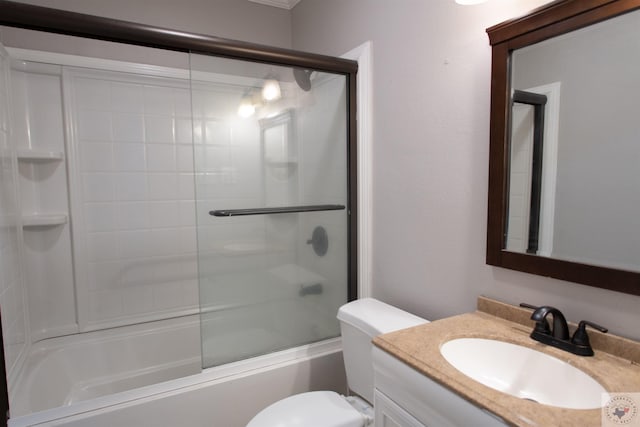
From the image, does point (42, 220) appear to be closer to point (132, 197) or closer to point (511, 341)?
point (132, 197)

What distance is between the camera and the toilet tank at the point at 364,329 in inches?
53.4

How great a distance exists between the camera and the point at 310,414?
4.41 ft

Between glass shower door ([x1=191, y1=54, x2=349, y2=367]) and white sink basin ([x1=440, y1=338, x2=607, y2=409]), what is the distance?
102 centimetres

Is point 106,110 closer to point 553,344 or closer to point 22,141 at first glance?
point 22,141

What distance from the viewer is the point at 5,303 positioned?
5.09ft

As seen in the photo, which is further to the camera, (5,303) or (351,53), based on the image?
(351,53)

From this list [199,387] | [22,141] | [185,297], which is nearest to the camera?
[199,387]

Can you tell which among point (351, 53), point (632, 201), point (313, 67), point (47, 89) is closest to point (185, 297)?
point (47, 89)

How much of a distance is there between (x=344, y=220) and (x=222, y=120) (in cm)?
86

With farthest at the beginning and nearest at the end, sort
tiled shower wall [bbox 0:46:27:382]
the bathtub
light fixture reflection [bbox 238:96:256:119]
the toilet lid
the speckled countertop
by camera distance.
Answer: light fixture reflection [bbox 238:96:256:119], tiled shower wall [bbox 0:46:27:382], the bathtub, the toilet lid, the speckled countertop

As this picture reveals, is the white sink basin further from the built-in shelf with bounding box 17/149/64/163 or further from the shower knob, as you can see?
the built-in shelf with bounding box 17/149/64/163

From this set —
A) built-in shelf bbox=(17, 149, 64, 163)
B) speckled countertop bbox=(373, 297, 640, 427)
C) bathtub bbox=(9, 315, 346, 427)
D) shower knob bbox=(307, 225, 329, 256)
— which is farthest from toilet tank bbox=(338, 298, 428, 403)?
built-in shelf bbox=(17, 149, 64, 163)

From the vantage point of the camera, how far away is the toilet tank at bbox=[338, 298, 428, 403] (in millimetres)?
1355

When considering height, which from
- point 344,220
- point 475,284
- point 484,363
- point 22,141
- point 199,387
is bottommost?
point 199,387
